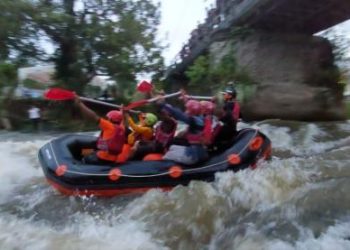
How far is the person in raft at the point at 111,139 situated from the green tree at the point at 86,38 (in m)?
11.4

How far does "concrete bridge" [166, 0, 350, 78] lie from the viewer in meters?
11.8

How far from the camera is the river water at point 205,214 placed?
412cm

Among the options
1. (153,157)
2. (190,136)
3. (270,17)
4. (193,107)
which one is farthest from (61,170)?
(270,17)

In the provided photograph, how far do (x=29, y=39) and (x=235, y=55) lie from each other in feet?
24.8

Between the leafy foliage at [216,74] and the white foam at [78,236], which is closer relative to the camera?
the white foam at [78,236]

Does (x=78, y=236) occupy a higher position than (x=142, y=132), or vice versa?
(x=142, y=132)

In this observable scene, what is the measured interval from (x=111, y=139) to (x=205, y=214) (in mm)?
1832

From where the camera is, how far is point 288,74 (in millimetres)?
13836

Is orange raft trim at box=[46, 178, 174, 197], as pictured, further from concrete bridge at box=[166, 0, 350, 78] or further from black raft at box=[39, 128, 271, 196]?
concrete bridge at box=[166, 0, 350, 78]

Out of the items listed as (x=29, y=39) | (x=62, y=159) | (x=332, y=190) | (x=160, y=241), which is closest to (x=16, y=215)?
(x=62, y=159)

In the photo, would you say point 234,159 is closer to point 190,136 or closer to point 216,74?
point 190,136

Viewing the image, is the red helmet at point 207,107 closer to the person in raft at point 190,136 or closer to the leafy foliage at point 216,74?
the person in raft at point 190,136

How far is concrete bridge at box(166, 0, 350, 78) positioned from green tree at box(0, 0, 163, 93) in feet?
8.90

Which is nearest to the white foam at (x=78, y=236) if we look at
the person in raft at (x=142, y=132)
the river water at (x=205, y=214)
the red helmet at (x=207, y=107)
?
the river water at (x=205, y=214)
